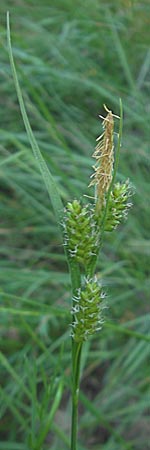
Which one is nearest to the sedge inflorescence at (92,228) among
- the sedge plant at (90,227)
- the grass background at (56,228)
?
the sedge plant at (90,227)

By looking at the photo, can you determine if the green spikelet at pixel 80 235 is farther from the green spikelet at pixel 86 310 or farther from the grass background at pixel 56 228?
the grass background at pixel 56 228

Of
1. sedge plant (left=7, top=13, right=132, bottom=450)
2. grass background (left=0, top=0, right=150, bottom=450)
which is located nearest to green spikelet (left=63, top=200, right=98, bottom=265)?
sedge plant (left=7, top=13, right=132, bottom=450)

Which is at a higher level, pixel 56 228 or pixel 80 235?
pixel 56 228

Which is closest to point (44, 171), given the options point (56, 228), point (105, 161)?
point (105, 161)

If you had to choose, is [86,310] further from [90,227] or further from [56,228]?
[56,228]

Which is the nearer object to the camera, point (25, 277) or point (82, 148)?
point (25, 277)

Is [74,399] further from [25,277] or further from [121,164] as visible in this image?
[121,164]

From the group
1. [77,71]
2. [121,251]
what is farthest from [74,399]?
[77,71]
